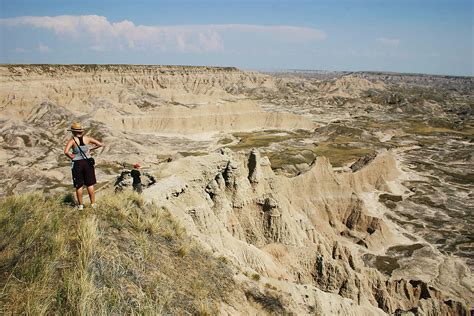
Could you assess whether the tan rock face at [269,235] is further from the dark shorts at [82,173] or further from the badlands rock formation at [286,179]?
the dark shorts at [82,173]

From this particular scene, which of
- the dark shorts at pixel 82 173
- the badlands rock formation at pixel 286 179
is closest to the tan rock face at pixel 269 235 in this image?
the badlands rock formation at pixel 286 179

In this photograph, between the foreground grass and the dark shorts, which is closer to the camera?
the foreground grass

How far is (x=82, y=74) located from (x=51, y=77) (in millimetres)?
11867

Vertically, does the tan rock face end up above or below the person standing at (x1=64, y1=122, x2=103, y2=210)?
below

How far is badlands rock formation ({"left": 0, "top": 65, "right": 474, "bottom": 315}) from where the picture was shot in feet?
50.6

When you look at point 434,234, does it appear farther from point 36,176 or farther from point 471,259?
point 36,176

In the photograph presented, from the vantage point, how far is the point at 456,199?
150 feet

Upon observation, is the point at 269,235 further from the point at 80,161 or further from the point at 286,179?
the point at 80,161

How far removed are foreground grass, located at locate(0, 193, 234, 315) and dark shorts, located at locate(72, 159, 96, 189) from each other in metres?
0.58

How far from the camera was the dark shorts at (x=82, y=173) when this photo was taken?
7758 mm

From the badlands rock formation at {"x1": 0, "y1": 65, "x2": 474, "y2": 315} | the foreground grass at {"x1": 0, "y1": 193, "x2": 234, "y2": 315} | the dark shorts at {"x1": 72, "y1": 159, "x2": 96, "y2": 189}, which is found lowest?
the badlands rock formation at {"x1": 0, "y1": 65, "x2": 474, "y2": 315}

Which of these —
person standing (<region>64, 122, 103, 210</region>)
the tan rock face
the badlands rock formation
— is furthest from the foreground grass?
the tan rock face

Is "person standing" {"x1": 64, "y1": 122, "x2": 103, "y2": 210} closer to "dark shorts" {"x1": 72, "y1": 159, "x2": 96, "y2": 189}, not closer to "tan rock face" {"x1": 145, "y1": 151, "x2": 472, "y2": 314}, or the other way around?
"dark shorts" {"x1": 72, "y1": 159, "x2": 96, "y2": 189}

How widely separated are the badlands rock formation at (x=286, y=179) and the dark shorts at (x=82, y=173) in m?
4.06
